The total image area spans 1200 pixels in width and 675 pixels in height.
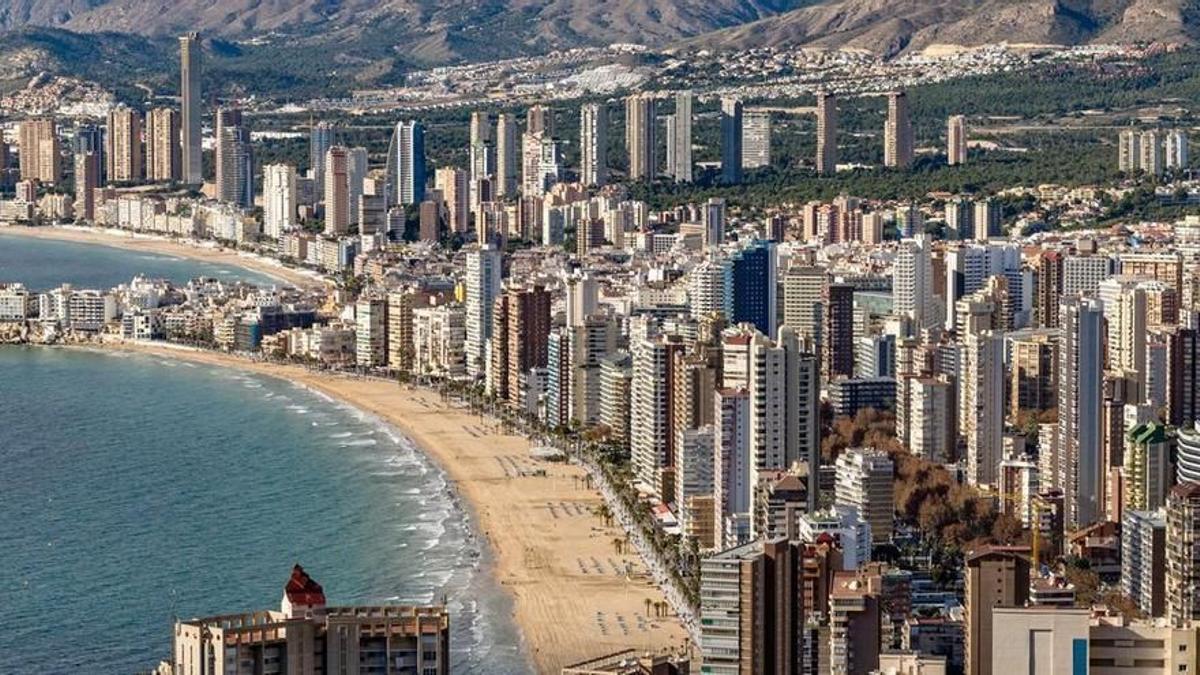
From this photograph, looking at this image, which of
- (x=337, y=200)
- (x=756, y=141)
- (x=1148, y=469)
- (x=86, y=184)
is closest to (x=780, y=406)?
(x=1148, y=469)

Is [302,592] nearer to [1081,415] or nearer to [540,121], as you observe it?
[1081,415]

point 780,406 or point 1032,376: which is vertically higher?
point 780,406

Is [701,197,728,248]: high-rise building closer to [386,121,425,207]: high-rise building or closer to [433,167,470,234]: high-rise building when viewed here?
[433,167,470,234]: high-rise building

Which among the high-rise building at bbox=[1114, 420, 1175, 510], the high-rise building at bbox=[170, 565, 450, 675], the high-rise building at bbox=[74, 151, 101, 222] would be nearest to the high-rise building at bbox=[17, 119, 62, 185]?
the high-rise building at bbox=[74, 151, 101, 222]

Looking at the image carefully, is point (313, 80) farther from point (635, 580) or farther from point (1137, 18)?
point (635, 580)

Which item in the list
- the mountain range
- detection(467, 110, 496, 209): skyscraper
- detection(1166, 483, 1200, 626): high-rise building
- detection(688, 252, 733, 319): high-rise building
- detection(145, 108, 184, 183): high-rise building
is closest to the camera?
detection(1166, 483, 1200, 626): high-rise building

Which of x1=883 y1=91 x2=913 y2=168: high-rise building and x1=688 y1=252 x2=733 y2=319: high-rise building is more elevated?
x1=883 y1=91 x2=913 y2=168: high-rise building
